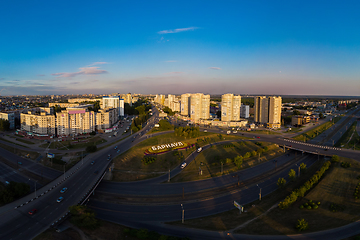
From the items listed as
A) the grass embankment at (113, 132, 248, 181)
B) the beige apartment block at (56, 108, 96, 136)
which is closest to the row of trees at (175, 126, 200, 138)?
the grass embankment at (113, 132, 248, 181)

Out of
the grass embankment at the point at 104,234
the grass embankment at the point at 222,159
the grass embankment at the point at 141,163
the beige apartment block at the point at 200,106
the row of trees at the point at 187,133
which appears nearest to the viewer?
the grass embankment at the point at 104,234

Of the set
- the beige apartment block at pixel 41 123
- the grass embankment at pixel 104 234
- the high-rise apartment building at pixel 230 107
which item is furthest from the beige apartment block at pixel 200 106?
the grass embankment at pixel 104 234

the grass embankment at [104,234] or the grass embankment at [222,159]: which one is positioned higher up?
the grass embankment at [222,159]

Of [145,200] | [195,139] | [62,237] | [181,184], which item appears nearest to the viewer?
[62,237]

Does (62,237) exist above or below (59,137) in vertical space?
below

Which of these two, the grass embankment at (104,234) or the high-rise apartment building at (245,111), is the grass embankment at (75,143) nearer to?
the grass embankment at (104,234)

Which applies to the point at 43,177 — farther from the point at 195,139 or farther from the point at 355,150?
the point at 355,150

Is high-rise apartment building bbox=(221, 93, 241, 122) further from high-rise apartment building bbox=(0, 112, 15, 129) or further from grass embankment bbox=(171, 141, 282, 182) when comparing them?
high-rise apartment building bbox=(0, 112, 15, 129)

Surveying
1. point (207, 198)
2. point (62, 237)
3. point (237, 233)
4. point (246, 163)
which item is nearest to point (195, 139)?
point (246, 163)
